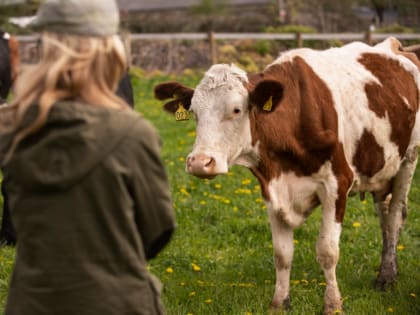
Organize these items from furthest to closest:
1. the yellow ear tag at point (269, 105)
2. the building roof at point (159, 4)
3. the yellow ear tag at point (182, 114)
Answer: the building roof at point (159, 4) < the yellow ear tag at point (182, 114) < the yellow ear tag at point (269, 105)

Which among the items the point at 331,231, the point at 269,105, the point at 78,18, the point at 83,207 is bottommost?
the point at 331,231

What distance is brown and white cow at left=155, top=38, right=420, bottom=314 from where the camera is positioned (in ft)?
17.2

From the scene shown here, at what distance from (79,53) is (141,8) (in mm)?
40653

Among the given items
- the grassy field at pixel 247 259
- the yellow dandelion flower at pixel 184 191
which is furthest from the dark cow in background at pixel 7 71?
the yellow dandelion flower at pixel 184 191

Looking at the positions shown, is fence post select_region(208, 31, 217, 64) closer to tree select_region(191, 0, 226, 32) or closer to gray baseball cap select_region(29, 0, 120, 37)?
tree select_region(191, 0, 226, 32)

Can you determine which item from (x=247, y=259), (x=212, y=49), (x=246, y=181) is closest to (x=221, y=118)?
(x=247, y=259)

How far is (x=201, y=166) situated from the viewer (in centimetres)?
493

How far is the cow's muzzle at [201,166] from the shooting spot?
4.93 m

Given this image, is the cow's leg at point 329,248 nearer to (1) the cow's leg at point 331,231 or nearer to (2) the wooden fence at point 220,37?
(1) the cow's leg at point 331,231

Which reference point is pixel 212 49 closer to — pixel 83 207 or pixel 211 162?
pixel 211 162

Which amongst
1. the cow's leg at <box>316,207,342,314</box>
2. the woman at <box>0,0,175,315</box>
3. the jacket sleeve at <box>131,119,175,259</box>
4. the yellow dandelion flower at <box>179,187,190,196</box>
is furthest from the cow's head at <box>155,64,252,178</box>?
the yellow dandelion flower at <box>179,187,190,196</box>

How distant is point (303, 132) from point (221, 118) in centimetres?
62

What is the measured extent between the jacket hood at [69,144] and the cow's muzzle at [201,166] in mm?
2358

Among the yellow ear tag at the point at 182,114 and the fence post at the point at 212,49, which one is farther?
the fence post at the point at 212,49
